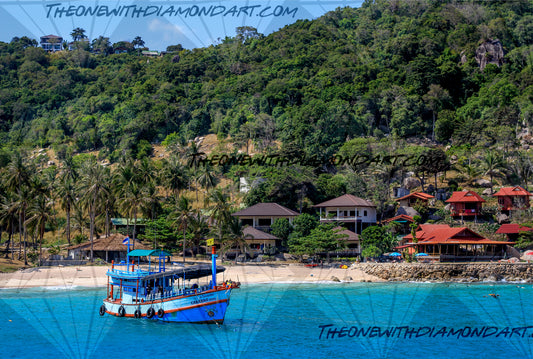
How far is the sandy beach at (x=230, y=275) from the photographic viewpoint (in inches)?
2125

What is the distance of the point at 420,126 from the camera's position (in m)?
102

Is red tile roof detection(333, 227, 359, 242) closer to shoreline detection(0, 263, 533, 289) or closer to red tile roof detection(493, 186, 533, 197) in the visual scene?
shoreline detection(0, 263, 533, 289)

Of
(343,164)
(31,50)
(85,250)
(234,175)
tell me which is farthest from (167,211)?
(31,50)

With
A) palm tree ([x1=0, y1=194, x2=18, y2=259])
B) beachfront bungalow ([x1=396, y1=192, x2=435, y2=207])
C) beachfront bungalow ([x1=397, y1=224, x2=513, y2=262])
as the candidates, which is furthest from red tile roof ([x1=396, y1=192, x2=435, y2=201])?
palm tree ([x1=0, y1=194, x2=18, y2=259])

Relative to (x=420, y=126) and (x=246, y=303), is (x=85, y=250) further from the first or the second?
(x=420, y=126)

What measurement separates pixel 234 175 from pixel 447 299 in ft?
170

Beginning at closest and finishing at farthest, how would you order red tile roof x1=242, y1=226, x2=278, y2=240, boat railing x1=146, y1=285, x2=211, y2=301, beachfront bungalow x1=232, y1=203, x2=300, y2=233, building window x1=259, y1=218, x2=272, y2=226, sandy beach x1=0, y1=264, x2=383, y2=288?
1. boat railing x1=146, y1=285, x2=211, y2=301
2. sandy beach x1=0, y1=264, x2=383, y2=288
3. red tile roof x1=242, y1=226, x2=278, y2=240
4. beachfront bungalow x1=232, y1=203, x2=300, y2=233
5. building window x1=259, y1=218, x2=272, y2=226

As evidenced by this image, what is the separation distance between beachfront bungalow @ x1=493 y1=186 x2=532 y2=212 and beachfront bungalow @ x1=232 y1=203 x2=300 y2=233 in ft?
83.0

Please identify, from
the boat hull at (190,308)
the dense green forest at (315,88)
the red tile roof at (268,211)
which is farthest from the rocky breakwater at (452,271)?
the dense green forest at (315,88)

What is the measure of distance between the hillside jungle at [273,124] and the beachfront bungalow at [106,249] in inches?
101

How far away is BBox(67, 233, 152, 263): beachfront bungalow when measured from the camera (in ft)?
209

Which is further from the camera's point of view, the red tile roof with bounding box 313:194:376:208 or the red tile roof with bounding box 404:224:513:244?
the red tile roof with bounding box 313:194:376:208

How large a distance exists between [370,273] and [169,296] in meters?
26.7

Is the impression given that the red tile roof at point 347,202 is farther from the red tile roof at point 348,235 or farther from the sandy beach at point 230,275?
the sandy beach at point 230,275
